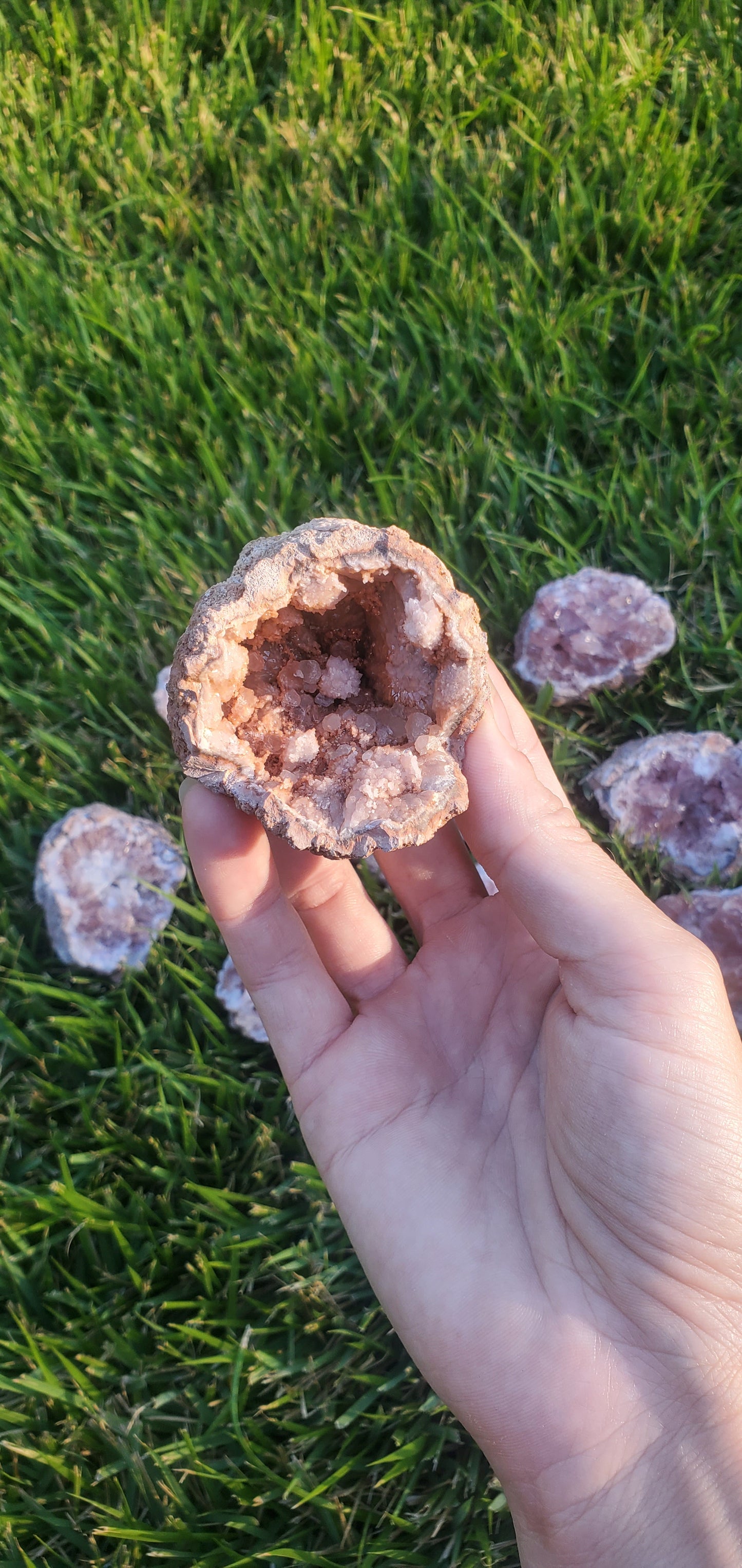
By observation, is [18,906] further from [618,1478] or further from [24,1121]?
[618,1478]

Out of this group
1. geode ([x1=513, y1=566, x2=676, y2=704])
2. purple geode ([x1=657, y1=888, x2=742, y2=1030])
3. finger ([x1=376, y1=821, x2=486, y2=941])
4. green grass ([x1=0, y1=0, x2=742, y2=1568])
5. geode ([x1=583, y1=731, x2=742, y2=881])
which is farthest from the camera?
geode ([x1=513, y1=566, x2=676, y2=704])

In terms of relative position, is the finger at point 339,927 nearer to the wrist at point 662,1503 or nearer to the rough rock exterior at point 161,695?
the rough rock exterior at point 161,695

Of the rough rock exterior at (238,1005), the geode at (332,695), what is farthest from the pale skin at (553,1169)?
the rough rock exterior at (238,1005)

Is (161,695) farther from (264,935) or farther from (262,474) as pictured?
(264,935)

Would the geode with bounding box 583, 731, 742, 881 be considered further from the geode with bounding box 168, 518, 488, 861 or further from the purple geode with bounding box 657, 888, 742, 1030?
the geode with bounding box 168, 518, 488, 861

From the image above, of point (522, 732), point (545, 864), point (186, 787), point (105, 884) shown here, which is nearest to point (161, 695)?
point (105, 884)

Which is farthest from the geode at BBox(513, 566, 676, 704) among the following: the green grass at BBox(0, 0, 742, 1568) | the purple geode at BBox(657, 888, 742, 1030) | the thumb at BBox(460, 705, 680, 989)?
the thumb at BBox(460, 705, 680, 989)
